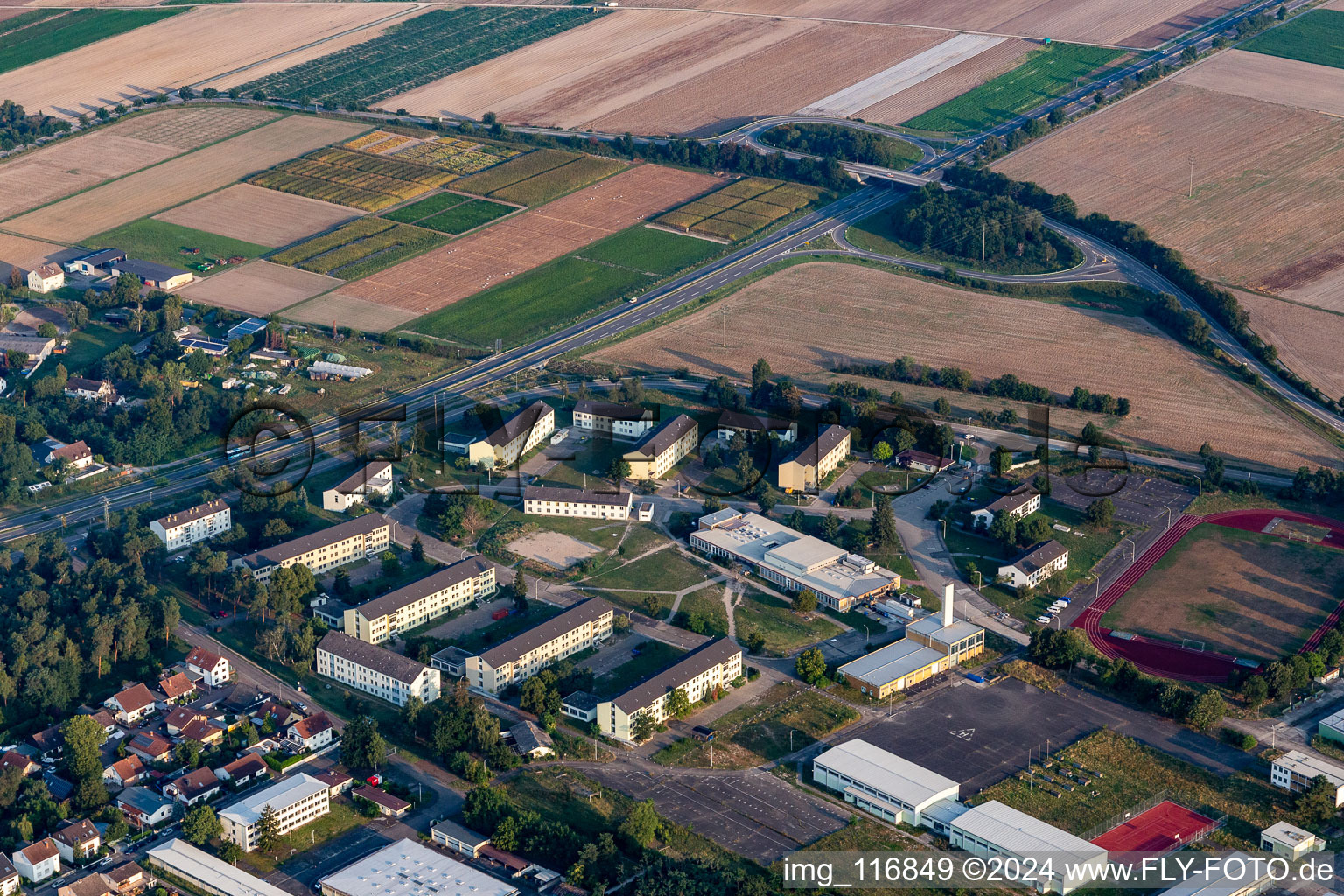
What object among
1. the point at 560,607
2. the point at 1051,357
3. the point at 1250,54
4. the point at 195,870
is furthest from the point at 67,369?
the point at 1250,54

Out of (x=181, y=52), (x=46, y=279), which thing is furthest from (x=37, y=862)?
(x=181, y=52)

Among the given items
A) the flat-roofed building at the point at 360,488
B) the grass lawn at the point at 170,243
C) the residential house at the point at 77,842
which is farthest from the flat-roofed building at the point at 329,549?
the grass lawn at the point at 170,243

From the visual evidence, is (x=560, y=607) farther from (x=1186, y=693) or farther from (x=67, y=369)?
(x=67, y=369)

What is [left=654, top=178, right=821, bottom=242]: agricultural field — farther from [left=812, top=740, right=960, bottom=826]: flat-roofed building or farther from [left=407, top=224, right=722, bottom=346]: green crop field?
[left=812, top=740, right=960, bottom=826]: flat-roofed building

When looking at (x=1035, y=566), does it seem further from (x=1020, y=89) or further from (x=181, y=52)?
(x=181, y=52)

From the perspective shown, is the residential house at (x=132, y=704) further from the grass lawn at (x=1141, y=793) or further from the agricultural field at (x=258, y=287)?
the agricultural field at (x=258, y=287)
